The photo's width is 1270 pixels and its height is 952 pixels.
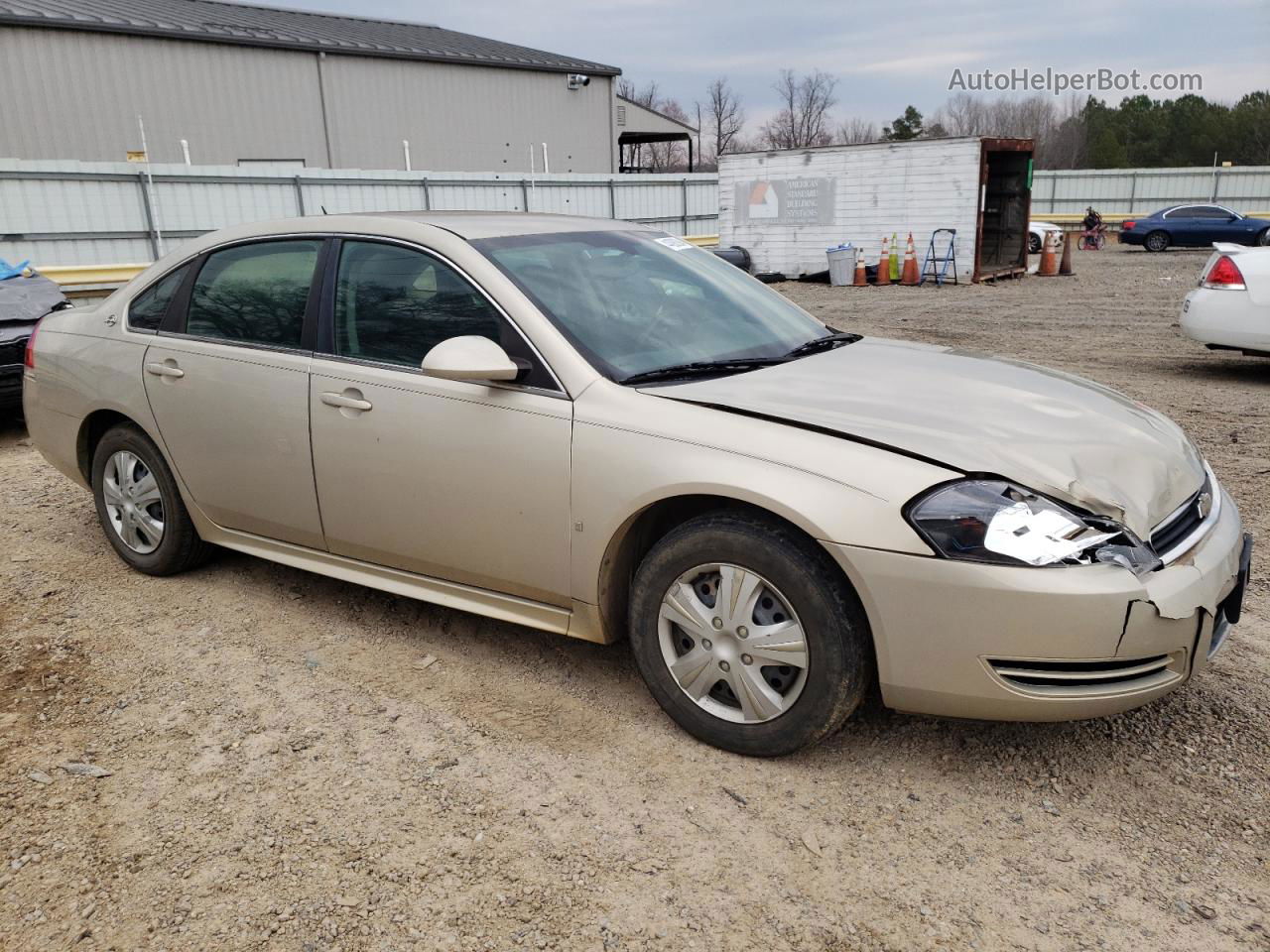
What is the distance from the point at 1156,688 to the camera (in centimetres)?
270

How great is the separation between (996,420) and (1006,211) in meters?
22.2

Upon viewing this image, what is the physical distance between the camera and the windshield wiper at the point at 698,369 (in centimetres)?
323

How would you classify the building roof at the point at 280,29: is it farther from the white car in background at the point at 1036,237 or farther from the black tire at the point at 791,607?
the black tire at the point at 791,607

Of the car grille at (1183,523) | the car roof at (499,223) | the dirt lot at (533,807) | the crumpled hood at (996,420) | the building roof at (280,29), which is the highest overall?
the building roof at (280,29)

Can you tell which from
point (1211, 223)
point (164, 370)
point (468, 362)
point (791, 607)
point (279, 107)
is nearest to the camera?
point (791, 607)

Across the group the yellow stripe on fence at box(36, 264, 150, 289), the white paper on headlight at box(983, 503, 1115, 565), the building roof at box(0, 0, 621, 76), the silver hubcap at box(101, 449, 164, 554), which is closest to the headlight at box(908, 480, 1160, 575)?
the white paper on headlight at box(983, 503, 1115, 565)

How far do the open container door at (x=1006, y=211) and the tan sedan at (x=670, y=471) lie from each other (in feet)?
63.2

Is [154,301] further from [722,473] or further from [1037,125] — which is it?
[1037,125]

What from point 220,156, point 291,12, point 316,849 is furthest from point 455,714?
point 291,12

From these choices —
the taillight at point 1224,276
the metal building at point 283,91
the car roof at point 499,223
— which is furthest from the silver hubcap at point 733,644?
the metal building at point 283,91

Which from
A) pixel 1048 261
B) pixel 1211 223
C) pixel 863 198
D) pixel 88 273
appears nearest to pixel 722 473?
pixel 88 273

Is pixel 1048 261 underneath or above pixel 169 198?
underneath

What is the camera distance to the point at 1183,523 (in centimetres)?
291

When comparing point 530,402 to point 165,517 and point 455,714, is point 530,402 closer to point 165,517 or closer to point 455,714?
point 455,714
